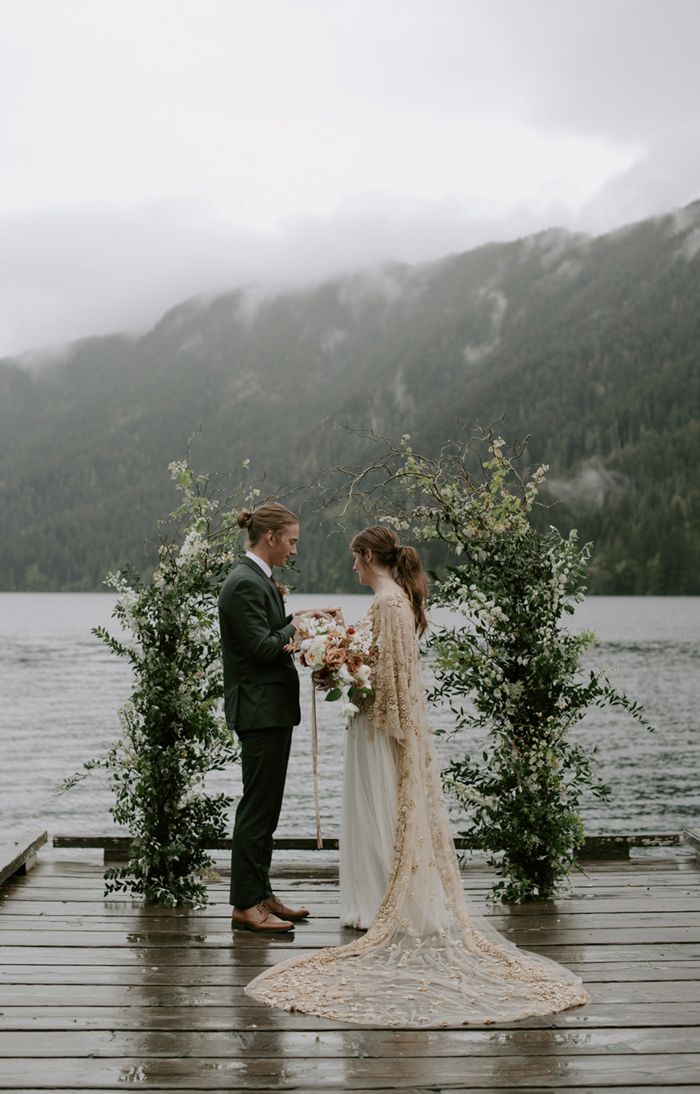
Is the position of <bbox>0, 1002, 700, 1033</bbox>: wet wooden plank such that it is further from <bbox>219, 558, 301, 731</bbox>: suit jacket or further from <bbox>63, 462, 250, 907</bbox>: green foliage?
<bbox>63, 462, 250, 907</bbox>: green foliage

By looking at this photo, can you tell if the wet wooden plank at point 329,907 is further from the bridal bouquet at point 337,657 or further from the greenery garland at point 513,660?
the bridal bouquet at point 337,657

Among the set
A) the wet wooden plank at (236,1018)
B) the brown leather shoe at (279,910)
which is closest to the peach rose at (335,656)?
the brown leather shoe at (279,910)

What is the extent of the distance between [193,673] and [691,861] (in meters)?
4.04


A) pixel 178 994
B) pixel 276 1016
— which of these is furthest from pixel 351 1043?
pixel 178 994

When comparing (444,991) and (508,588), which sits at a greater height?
(508,588)

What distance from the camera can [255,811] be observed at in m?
6.54

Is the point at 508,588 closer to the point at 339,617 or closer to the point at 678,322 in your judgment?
the point at 339,617

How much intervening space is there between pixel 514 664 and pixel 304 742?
29328 millimetres

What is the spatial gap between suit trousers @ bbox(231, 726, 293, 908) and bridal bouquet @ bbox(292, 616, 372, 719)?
387 millimetres

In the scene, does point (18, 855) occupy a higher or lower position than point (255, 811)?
lower

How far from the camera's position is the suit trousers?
6516mm

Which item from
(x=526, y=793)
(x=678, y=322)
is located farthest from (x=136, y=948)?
(x=678, y=322)

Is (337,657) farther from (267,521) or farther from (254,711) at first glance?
→ (267,521)

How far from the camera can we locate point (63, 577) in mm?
183500
